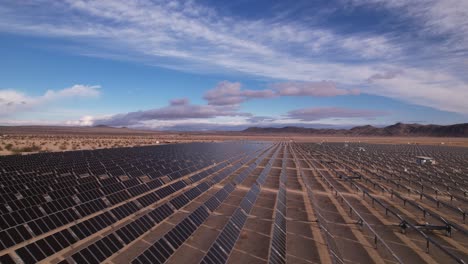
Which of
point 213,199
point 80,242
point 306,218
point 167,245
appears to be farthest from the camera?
point 213,199

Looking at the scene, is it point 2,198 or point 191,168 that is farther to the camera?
point 191,168

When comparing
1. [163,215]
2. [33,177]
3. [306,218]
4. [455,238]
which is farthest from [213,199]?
[33,177]

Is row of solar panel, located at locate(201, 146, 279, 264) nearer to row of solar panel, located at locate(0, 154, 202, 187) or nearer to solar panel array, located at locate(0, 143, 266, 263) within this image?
solar panel array, located at locate(0, 143, 266, 263)

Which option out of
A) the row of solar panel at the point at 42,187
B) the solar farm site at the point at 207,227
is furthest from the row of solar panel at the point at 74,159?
the row of solar panel at the point at 42,187

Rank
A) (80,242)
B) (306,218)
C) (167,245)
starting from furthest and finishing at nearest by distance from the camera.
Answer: (306,218)
(80,242)
(167,245)

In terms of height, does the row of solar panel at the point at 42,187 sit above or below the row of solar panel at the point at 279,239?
above

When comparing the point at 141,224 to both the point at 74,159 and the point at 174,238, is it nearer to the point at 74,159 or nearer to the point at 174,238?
the point at 174,238

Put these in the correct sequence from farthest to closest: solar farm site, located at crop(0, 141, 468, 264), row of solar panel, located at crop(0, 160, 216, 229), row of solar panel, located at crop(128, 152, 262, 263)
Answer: row of solar panel, located at crop(0, 160, 216, 229)
solar farm site, located at crop(0, 141, 468, 264)
row of solar panel, located at crop(128, 152, 262, 263)

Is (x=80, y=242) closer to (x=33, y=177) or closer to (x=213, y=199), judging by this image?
(x=213, y=199)

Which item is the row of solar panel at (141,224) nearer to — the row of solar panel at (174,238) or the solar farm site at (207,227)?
the solar farm site at (207,227)

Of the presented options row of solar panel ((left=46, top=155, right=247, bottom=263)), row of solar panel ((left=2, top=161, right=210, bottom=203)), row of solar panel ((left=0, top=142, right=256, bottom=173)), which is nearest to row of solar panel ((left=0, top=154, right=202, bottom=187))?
row of solar panel ((left=2, top=161, right=210, bottom=203))

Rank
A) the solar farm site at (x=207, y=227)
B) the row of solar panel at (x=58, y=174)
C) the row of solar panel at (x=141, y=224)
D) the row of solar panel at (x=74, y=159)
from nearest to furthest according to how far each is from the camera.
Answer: the row of solar panel at (x=141, y=224)
the solar farm site at (x=207, y=227)
the row of solar panel at (x=58, y=174)
the row of solar panel at (x=74, y=159)
